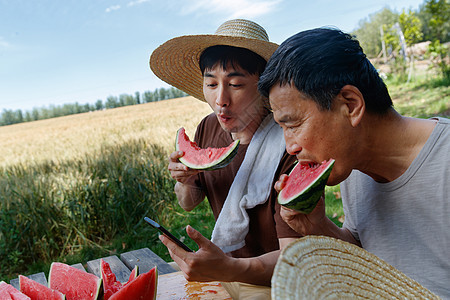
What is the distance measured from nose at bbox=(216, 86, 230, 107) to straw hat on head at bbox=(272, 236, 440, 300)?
1096 mm

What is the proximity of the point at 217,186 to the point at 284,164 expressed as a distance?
530 mm

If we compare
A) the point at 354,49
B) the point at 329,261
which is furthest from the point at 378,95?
the point at 329,261

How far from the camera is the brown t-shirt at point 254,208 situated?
217cm

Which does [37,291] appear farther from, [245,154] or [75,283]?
[245,154]

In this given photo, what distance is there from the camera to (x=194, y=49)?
8.39ft

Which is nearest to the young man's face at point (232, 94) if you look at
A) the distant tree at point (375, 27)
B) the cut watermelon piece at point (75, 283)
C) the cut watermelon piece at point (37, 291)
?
the cut watermelon piece at point (75, 283)

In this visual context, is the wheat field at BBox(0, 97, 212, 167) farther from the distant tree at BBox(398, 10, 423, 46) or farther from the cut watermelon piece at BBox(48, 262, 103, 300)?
the distant tree at BBox(398, 10, 423, 46)

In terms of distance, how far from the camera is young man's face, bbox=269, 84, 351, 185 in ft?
5.40

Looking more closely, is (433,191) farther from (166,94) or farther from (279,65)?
(166,94)

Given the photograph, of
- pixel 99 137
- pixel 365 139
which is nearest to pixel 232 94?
pixel 365 139

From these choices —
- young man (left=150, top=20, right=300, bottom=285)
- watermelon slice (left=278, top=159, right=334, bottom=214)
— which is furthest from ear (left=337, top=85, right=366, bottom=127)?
young man (left=150, top=20, right=300, bottom=285)

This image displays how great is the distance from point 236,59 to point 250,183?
0.73m

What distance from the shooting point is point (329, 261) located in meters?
1.20

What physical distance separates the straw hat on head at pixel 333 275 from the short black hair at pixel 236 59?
50.0 inches
